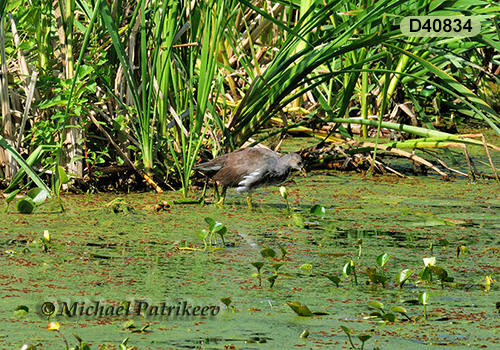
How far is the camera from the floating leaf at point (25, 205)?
3992mm

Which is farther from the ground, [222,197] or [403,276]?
[403,276]

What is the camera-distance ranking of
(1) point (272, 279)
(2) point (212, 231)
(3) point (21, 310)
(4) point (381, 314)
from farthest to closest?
(2) point (212, 231) → (1) point (272, 279) → (4) point (381, 314) → (3) point (21, 310)

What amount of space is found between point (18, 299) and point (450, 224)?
246 cm

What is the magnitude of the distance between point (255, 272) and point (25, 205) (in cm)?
152

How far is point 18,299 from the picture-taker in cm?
273

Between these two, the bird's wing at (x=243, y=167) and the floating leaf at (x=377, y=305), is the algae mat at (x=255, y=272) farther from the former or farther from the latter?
the bird's wing at (x=243, y=167)

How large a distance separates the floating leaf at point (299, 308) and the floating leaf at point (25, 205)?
1955 millimetres

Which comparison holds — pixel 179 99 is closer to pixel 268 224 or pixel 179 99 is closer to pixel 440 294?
pixel 268 224

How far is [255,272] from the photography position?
3182mm

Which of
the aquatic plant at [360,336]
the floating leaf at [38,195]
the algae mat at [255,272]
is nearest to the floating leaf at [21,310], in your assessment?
the algae mat at [255,272]

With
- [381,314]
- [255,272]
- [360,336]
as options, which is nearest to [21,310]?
[255,272]

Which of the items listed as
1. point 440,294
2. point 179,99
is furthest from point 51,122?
point 440,294

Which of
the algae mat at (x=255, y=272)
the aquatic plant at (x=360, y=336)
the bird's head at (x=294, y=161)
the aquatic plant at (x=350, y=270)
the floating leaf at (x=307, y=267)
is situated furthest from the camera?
the bird's head at (x=294, y=161)

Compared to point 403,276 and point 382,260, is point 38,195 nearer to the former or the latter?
point 382,260
